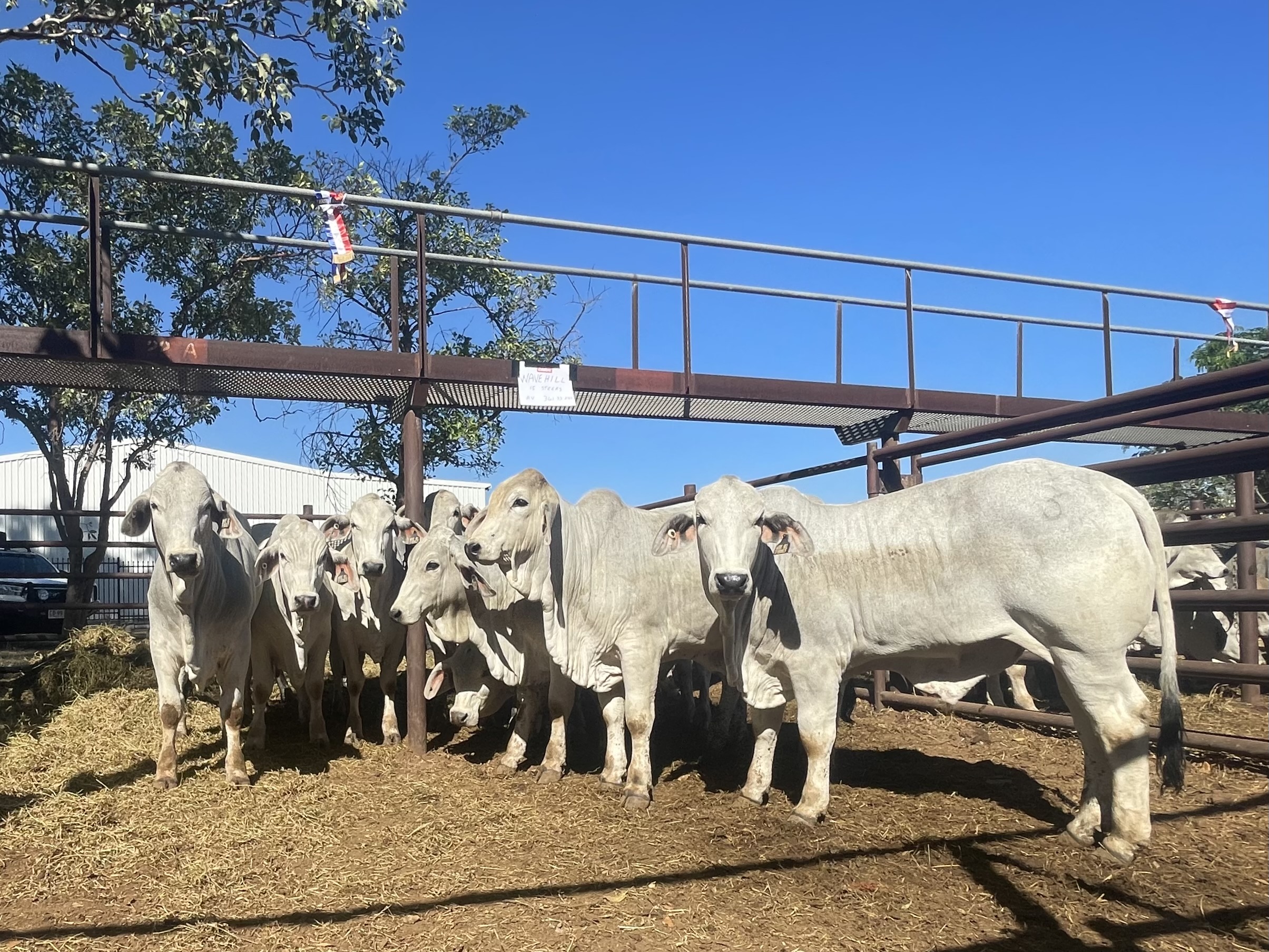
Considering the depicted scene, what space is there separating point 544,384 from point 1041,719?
4863 mm

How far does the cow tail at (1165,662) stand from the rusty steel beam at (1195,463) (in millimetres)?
698

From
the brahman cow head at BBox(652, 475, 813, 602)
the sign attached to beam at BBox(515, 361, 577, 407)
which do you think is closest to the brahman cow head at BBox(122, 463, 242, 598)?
the sign attached to beam at BBox(515, 361, 577, 407)

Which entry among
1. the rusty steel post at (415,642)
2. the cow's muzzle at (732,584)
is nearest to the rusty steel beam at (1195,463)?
the cow's muzzle at (732,584)

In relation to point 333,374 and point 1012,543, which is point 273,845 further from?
point 1012,543

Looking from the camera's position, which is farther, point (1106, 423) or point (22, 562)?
point (22, 562)

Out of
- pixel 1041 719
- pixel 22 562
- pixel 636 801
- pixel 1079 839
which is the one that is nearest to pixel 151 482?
pixel 22 562

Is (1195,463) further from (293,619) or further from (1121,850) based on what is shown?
(293,619)

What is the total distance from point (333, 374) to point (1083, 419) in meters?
5.84

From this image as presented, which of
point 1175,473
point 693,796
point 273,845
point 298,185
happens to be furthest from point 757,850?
point 298,185

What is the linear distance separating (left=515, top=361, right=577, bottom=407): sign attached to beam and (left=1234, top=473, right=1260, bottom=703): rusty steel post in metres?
5.70

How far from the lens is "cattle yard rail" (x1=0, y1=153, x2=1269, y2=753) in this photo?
22.9 ft

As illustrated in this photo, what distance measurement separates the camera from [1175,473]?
6.19 metres

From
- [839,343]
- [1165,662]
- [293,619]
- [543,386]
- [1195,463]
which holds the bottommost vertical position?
[293,619]

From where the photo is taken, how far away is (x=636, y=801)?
257 inches
